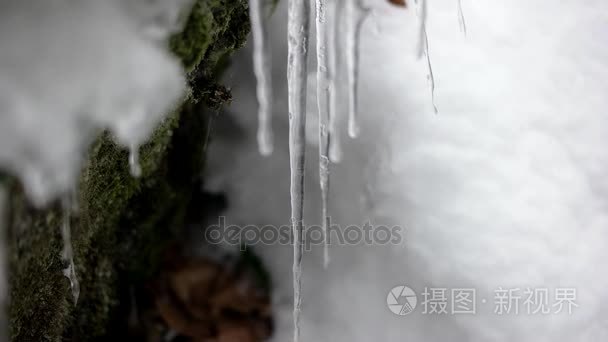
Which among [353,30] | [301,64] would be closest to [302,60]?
[301,64]

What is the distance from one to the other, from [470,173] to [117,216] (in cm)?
91

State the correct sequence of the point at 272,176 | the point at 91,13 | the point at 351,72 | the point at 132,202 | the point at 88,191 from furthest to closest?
the point at 272,176 < the point at 132,202 < the point at 88,191 < the point at 351,72 < the point at 91,13

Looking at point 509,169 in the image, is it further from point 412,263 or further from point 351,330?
point 351,330

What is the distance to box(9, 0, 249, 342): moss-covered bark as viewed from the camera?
671mm

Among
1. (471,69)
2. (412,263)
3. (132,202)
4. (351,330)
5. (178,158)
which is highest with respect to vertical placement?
(471,69)

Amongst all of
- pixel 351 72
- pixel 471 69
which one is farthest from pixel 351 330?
pixel 351 72

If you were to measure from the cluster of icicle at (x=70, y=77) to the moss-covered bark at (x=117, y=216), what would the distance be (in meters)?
0.05

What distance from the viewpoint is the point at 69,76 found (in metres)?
0.48

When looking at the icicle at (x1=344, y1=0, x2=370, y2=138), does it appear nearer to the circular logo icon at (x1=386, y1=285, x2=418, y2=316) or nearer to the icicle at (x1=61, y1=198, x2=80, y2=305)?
the icicle at (x1=61, y1=198, x2=80, y2=305)

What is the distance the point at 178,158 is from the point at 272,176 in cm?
30

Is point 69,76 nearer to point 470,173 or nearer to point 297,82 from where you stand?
point 297,82

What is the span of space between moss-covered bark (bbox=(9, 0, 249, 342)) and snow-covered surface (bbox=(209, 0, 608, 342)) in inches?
9.4

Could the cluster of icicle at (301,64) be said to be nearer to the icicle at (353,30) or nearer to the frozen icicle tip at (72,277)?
the icicle at (353,30)

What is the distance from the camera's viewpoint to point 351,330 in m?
1.41
